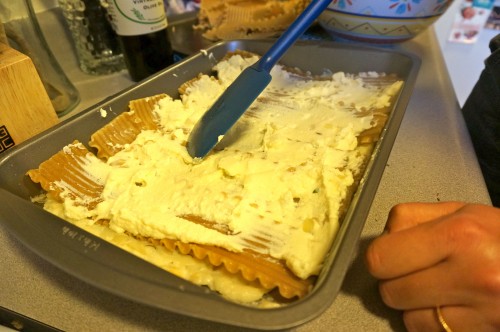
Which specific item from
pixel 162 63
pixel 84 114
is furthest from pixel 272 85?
pixel 84 114

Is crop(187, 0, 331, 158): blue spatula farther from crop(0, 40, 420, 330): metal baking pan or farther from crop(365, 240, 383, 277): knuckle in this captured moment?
crop(365, 240, 383, 277): knuckle

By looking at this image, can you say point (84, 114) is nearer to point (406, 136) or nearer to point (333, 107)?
point (333, 107)

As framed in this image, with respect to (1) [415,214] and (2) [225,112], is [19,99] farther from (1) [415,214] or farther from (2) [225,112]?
(1) [415,214]

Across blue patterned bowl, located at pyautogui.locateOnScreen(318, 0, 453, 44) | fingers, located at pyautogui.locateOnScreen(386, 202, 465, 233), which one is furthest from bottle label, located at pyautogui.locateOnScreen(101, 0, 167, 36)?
fingers, located at pyautogui.locateOnScreen(386, 202, 465, 233)

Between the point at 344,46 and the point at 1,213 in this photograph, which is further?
the point at 344,46

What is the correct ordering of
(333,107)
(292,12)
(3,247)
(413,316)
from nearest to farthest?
(413,316) < (3,247) < (333,107) < (292,12)

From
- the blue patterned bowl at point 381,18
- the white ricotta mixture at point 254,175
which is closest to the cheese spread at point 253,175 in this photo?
the white ricotta mixture at point 254,175

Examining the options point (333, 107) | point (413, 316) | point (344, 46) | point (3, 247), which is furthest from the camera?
point (344, 46)
